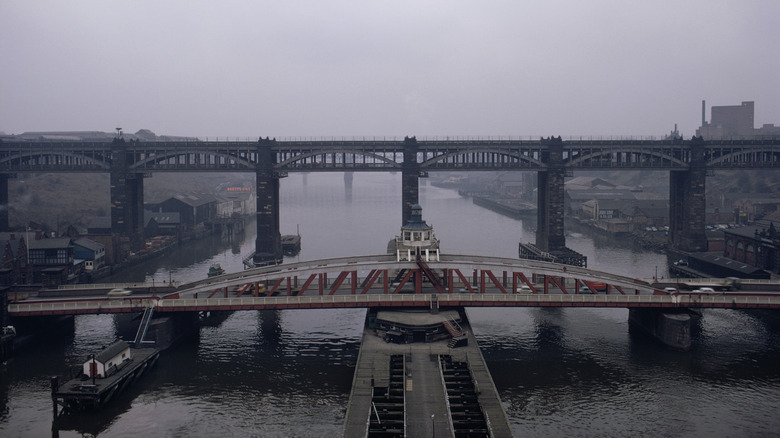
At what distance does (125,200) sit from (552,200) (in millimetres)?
62911

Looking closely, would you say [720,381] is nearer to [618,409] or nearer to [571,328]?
[618,409]

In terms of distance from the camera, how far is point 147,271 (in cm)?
8394

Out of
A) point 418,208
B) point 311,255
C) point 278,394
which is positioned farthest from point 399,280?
point 311,255

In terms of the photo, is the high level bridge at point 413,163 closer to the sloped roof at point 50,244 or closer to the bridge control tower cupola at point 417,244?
the sloped roof at point 50,244

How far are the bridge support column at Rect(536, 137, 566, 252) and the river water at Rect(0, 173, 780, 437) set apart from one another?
31.8 meters

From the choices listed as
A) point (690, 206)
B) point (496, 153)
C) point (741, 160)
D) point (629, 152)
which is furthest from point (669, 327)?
point (741, 160)

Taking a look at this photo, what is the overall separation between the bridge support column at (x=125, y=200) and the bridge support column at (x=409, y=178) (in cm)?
4002

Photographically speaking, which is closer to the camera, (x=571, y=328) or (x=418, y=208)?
(x=571, y=328)

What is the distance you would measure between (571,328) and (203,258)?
59.9 metres

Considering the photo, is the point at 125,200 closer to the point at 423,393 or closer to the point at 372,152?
the point at 372,152

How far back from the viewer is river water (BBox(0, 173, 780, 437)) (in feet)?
118

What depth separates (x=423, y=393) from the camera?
34.1 metres

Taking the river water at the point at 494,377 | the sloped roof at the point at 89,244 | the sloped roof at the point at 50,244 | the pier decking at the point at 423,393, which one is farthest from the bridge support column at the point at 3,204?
the pier decking at the point at 423,393

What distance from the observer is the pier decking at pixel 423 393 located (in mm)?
30125
